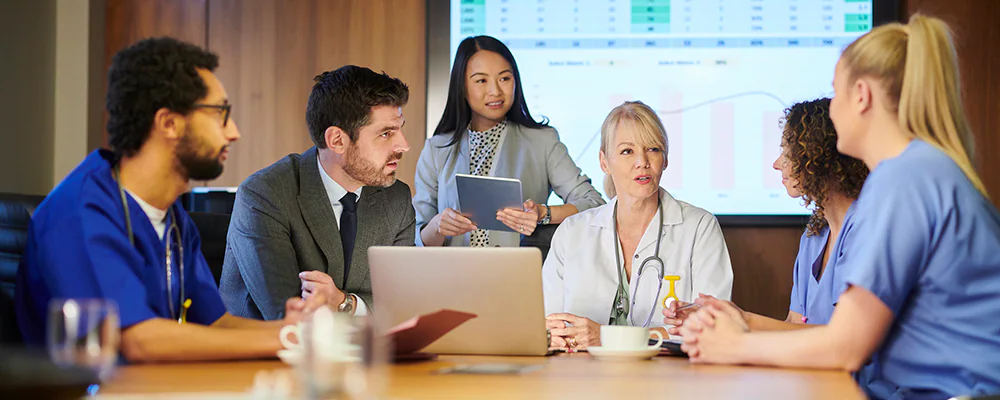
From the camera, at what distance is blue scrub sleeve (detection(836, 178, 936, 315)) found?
1645mm

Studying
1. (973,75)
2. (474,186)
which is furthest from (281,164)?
(973,75)

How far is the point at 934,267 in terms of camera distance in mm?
1673

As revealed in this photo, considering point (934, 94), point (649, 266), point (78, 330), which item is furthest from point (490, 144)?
point (78, 330)

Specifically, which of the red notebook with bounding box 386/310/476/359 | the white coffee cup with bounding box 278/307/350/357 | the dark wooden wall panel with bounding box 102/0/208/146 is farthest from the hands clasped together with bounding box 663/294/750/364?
the dark wooden wall panel with bounding box 102/0/208/146

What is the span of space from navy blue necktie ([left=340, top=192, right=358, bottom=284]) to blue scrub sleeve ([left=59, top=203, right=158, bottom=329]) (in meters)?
1.17

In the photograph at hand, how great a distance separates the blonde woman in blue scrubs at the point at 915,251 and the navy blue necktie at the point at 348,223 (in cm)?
141

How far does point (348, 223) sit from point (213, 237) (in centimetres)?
52

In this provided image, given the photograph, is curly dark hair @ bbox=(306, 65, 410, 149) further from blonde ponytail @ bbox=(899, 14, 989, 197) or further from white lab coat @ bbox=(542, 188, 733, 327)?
blonde ponytail @ bbox=(899, 14, 989, 197)

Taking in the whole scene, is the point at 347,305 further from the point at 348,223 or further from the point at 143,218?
the point at 143,218

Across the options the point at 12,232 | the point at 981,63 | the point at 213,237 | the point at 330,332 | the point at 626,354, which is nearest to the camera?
the point at 330,332

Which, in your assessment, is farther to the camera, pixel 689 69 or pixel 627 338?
pixel 689 69

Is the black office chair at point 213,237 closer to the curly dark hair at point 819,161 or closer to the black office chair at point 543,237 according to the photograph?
the black office chair at point 543,237

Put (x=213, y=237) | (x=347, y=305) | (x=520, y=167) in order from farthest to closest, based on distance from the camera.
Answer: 1. (x=520, y=167)
2. (x=213, y=237)
3. (x=347, y=305)

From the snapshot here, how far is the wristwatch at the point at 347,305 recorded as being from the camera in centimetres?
263
